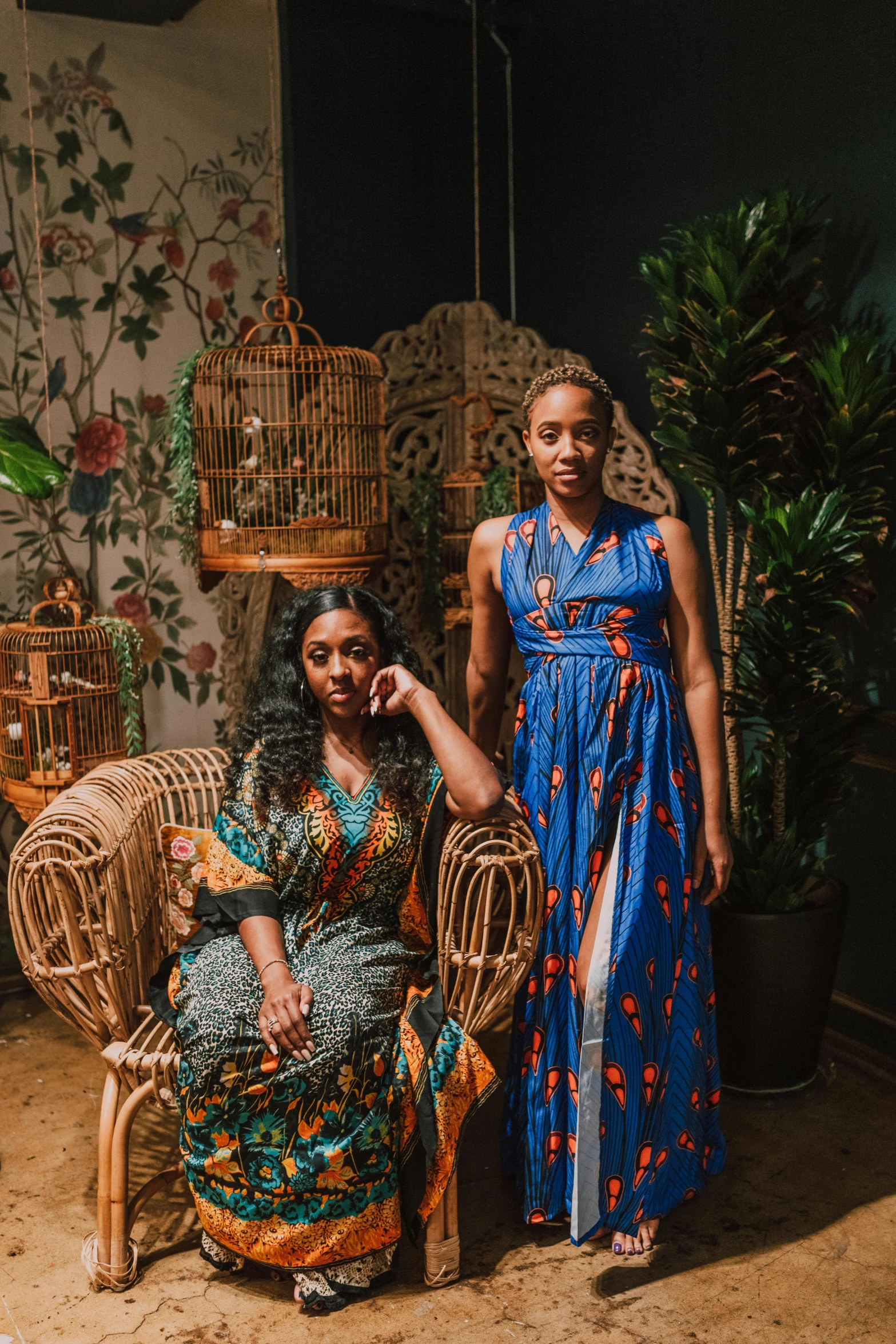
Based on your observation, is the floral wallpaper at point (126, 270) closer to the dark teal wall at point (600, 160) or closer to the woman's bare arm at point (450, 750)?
the dark teal wall at point (600, 160)

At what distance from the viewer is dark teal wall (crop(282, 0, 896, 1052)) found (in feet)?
11.1

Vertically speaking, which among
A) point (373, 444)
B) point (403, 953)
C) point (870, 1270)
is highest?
point (373, 444)

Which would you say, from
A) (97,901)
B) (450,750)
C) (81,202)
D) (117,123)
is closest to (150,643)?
(81,202)

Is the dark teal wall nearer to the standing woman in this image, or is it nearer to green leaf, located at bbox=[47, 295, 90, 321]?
green leaf, located at bbox=[47, 295, 90, 321]

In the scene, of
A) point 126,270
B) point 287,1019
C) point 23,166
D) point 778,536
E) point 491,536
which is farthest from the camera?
point 126,270

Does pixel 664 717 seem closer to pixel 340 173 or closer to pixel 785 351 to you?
pixel 785 351

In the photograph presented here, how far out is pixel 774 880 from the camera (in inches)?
131

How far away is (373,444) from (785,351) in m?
1.26

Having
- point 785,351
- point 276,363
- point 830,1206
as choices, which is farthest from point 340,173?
point 830,1206

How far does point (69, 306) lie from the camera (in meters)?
4.05

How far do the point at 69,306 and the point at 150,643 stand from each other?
108cm

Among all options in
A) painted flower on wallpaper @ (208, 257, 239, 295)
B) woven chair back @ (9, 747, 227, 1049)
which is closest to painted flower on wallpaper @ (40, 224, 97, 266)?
painted flower on wallpaper @ (208, 257, 239, 295)

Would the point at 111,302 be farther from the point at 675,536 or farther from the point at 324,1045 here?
the point at 324,1045

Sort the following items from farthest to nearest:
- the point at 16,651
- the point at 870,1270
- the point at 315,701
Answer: the point at 16,651
the point at 315,701
the point at 870,1270
